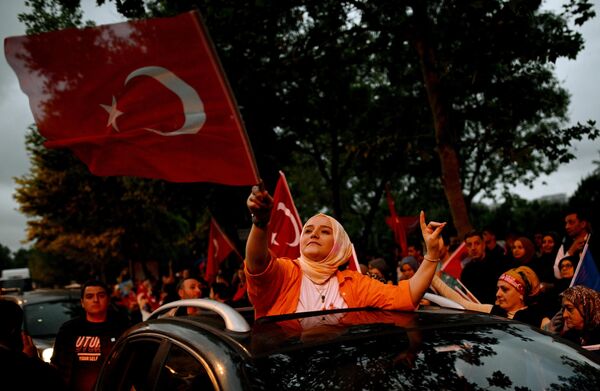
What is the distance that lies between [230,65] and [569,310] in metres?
9.17

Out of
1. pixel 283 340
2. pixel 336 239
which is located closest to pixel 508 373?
pixel 283 340

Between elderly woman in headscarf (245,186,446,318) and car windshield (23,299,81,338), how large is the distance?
6.69m

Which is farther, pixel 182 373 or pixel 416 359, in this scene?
pixel 182 373

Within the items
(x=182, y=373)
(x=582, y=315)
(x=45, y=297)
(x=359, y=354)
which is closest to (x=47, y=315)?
(x=45, y=297)

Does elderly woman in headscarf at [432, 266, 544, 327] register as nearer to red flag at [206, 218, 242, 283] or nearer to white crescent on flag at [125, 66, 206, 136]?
white crescent on flag at [125, 66, 206, 136]

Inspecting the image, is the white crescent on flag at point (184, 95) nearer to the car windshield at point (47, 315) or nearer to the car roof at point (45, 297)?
the car windshield at point (47, 315)

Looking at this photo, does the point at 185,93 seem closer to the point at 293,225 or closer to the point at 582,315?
the point at 293,225

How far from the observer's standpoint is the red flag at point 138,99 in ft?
14.7

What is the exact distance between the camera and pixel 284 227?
6652 mm

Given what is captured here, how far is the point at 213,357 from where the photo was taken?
7.22 feet

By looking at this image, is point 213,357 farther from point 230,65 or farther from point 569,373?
point 230,65

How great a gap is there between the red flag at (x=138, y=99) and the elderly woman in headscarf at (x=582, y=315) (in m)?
2.41

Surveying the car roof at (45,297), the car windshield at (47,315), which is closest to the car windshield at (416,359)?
the car windshield at (47,315)

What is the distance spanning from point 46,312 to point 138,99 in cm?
589
